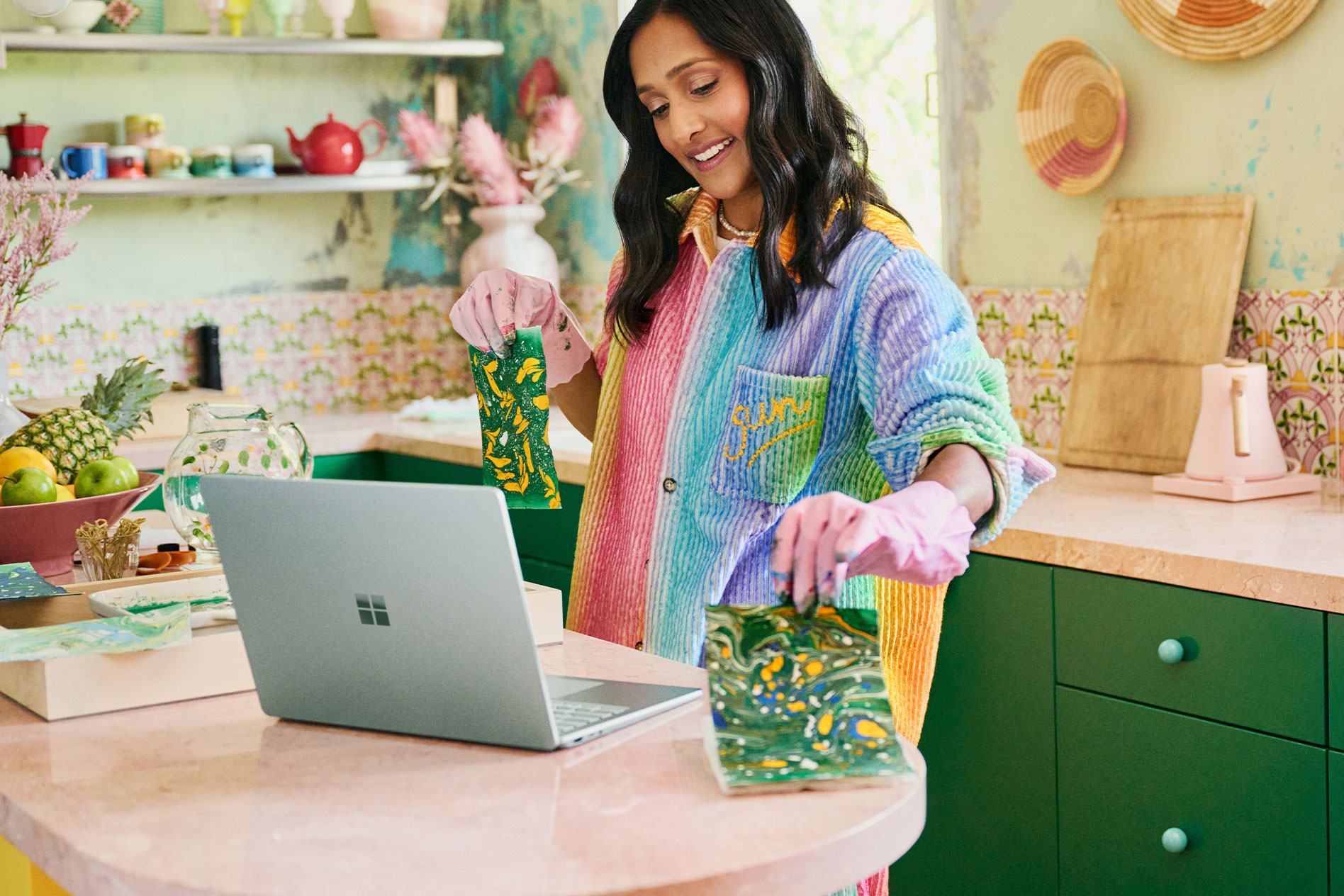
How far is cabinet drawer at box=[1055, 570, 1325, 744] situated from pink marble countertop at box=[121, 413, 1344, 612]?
24mm

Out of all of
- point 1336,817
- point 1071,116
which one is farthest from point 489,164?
point 1336,817

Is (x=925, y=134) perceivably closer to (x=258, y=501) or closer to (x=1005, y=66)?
(x=1005, y=66)

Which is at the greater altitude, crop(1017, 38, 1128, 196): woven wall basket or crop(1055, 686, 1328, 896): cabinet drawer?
crop(1017, 38, 1128, 196): woven wall basket

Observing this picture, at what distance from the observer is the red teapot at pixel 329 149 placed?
397 cm

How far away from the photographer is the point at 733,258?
5.53 feet

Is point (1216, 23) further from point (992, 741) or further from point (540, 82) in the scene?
point (540, 82)

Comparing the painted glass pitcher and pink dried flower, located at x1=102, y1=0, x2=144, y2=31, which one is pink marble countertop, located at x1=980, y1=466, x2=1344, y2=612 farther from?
pink dried flower, located at x1=102, y1=0, x2=144, y2=31

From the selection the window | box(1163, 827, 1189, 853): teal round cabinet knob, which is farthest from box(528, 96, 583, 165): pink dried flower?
box(1163, 827, 1189, 853): teal round cabinet knob

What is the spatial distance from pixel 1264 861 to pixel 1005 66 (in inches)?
64.0

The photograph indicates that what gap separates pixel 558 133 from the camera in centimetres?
404

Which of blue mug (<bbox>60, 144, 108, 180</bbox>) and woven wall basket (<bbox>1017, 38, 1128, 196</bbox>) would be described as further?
blue mug (<bbox>60, 144, 108, 180</bbox>)

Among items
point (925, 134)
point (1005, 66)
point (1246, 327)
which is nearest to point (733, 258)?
point (1246, 327)

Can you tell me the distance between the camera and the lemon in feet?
5.59

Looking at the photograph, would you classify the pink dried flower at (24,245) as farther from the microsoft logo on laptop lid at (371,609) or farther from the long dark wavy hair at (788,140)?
the microsoft logo on laptop lid at (371,609)
